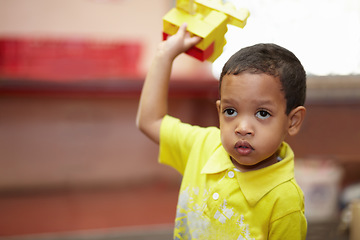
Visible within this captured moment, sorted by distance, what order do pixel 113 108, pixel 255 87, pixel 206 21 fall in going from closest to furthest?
pixel 255 87 < pixel 206 21 < pixel 113 108

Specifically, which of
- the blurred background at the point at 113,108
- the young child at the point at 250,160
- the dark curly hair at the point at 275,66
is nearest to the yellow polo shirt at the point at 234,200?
the young child at the point at 250,160

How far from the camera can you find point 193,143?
2.53 feet

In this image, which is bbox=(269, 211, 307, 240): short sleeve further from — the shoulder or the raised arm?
the raised arm

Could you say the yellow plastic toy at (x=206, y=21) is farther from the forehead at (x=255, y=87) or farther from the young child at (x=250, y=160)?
the forehead at (x=255, y=87)

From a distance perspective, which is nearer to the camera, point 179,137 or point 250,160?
point 250,160

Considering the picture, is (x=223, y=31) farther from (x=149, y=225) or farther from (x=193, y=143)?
(x=149, y=225)

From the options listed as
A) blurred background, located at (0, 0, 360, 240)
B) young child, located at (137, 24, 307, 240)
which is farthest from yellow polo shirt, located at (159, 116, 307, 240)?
blurred background, located at (0, 0, 360, 240)

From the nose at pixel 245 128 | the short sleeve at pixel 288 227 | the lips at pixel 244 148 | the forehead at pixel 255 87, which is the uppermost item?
the forehead at pixel 255 87

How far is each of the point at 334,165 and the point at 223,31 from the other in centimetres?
153

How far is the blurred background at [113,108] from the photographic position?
2.24 metres

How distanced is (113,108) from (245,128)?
2.19 meters

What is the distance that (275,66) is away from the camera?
61 cm

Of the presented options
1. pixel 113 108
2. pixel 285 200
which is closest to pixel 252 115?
pixel 285 200

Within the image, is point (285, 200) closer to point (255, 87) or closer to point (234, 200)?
point (234, 200)
